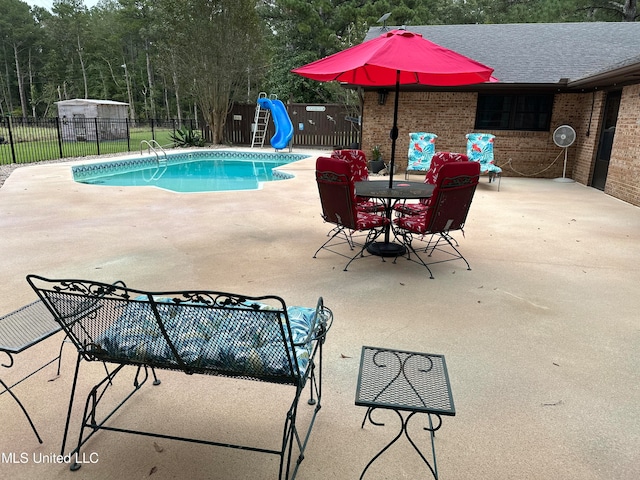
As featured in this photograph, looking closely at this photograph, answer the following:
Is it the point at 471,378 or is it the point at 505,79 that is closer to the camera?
the point at 471,378

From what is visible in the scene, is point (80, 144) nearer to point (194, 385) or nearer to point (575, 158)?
point (575, 158)

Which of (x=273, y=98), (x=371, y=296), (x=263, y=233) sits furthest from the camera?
(x=273, y=98)

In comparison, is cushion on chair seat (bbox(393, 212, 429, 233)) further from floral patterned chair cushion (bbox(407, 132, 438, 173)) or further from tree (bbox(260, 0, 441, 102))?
tree (bbox(260, 0, 441, 102))

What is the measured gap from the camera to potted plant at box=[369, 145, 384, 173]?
36.8 feet

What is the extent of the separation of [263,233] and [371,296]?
2.21 metres

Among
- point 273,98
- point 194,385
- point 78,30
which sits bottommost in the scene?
point 194,385

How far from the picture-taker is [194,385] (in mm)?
2430

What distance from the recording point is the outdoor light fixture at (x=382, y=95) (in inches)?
448

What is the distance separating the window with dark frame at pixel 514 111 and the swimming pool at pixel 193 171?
5152 mm

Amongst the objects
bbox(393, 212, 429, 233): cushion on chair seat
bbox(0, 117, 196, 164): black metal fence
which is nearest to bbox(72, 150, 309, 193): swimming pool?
bbox(0, 117, 196, 164): black metal fence

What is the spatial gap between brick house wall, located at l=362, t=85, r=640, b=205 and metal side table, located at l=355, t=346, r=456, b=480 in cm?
966

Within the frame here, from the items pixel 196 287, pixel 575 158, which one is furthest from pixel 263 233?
pixel 575 158

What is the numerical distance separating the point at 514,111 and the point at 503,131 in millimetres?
531

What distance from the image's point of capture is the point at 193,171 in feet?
43.6
